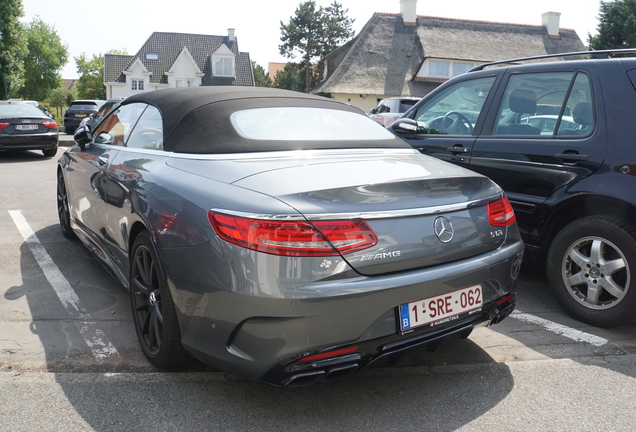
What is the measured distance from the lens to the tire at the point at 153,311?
2.96 m

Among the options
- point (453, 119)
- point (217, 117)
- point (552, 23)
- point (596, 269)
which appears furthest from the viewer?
point (552, 23)

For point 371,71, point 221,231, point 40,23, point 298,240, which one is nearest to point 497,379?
point 298,240

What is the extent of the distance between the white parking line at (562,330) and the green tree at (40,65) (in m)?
78.2

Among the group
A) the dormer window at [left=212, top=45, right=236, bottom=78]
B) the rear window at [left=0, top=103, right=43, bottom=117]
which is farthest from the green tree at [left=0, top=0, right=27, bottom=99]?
the rear window at [left=0, top=103, right=43, bottom=117]

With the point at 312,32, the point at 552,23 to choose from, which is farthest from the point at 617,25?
the point at 312,32

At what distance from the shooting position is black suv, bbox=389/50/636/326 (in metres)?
3.75

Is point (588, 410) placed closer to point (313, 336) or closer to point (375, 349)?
point (375, 349)

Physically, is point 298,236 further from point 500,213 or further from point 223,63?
point 223,63

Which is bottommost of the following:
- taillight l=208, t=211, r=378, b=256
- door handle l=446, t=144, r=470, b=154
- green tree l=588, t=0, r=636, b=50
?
taillight l=208, t=211, r=378, b=256

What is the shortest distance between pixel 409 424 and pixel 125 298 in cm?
264

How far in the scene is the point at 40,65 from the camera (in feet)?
241

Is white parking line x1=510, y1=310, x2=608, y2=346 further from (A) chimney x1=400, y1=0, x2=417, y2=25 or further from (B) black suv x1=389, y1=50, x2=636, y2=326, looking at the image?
(A) chimney x1=400, y1=0, x2=417, y2=25

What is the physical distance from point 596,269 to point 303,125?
2.19m

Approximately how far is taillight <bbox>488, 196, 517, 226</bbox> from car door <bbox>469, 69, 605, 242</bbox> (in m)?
1.14
